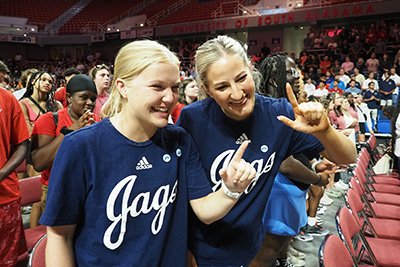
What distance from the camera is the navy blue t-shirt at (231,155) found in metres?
1.37

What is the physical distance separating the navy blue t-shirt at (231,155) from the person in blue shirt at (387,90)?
34.8 ft

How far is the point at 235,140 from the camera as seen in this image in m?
1.39

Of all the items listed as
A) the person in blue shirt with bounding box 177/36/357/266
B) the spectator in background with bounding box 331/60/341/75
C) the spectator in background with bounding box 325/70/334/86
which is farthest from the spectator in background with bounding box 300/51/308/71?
the person in blue shirt with bounding box 177/36/357/266

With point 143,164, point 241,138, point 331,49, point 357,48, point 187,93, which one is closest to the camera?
point 143,164

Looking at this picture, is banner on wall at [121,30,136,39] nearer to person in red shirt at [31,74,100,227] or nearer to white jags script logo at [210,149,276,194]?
person in red shirt at [31,74,100,227]

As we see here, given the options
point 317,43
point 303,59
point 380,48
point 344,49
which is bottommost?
A: point 303,59

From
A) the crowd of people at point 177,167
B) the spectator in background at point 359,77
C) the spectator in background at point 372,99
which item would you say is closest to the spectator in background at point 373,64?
the spectator in background at point 359,77

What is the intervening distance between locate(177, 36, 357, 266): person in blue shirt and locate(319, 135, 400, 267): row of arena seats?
0.46 metres

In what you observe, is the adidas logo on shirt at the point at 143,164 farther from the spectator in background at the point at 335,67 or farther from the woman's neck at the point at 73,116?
the spectator in background at the point at 335,67

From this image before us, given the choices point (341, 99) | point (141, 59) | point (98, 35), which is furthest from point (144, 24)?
point (141, 59)

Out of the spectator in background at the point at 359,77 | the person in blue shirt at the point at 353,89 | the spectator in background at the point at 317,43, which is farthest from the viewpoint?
the spectator in background at the point at 317,43

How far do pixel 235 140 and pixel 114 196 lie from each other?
0.62 metres

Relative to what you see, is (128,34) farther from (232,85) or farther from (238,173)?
(238,173)

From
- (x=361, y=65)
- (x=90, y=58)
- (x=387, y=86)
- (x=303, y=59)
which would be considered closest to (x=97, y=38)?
Result: (x=90, y=58)
